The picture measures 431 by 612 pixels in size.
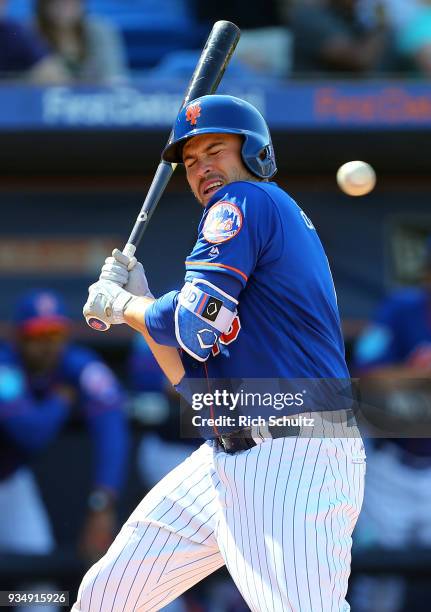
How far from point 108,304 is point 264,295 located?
0.40 meters

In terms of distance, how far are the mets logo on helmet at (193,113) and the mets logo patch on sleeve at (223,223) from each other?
0.27 metres

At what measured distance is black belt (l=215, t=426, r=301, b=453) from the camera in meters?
2.84

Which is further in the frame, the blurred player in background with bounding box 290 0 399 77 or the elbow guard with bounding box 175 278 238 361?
the blurred player in background with bounding box 290 0 399 77

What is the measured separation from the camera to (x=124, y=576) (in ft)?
9.73

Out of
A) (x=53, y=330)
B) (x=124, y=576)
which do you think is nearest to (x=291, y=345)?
(x=124, y=576)

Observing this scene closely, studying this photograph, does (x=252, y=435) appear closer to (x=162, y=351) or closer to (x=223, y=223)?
(x=162, y=351)

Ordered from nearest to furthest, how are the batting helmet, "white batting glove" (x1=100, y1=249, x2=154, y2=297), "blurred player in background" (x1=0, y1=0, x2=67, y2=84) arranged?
the batting helmet
"white batting glove" (x1=100, y1=249, x2=154, y2=297)
"blurred player in background" (x1=0, y1=0, x2=67, y2=84)

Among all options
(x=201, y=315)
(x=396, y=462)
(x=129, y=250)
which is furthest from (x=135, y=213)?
(x=201, y=315)

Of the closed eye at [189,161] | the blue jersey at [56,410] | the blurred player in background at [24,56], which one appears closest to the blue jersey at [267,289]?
the closed eye at [189,161]

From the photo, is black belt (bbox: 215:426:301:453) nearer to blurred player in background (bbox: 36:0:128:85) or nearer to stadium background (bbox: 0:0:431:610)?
stadium background (bbox: 0:0:431:610)

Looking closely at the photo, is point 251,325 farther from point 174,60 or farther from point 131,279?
point 174,60

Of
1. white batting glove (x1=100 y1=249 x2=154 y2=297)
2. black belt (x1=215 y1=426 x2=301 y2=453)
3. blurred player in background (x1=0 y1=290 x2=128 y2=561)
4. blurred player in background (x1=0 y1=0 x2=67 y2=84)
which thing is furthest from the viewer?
blurred player in background (x1=0 y1=0 x2=67 y2=84)

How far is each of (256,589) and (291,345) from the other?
1.85 feet

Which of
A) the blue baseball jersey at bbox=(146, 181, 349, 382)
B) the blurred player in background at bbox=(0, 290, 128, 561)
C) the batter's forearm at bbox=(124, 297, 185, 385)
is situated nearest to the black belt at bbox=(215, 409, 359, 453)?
the blue baseball jersey at bbox=(146, 181, 349, 382)
